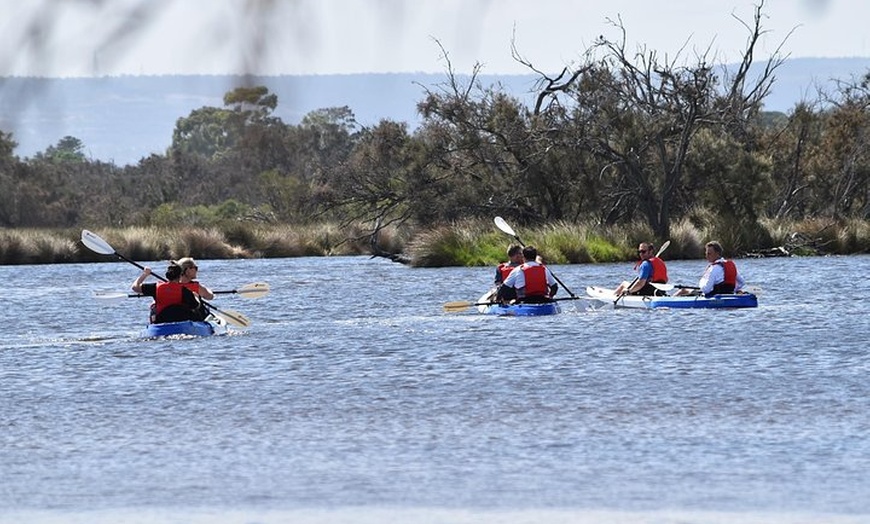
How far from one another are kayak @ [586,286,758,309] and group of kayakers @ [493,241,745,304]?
15 cm

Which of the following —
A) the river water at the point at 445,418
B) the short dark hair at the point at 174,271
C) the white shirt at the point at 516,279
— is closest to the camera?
the river water at the point at 445,418

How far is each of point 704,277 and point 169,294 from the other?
10094 millimetres

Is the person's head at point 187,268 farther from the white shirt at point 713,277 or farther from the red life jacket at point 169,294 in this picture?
the white shirt at point 713,277

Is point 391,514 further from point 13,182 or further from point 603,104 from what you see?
point 603,104

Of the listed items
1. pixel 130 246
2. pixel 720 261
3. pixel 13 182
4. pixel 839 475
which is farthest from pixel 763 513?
pixel 130 246

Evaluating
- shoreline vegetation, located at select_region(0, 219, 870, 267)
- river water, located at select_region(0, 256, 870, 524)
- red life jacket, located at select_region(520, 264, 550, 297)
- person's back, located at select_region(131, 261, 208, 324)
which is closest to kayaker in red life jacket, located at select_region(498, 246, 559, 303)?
red life jacket, located at select_region(520, 264, 550, 297)

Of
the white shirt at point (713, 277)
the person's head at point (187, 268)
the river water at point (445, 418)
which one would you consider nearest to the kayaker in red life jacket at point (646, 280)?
the river water at point (445, 418)

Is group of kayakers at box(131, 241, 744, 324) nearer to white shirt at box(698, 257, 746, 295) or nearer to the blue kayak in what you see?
white shirt at box(698, 257, 746, 295)

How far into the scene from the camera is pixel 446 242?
47.1 metres

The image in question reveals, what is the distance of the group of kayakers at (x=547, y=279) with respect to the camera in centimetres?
2650

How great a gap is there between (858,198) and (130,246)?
27.6 m

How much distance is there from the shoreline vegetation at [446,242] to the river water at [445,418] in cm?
1641

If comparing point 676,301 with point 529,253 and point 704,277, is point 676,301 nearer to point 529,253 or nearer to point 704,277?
point 704,277

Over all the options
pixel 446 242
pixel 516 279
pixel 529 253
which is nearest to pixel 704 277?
pixel 516 279
